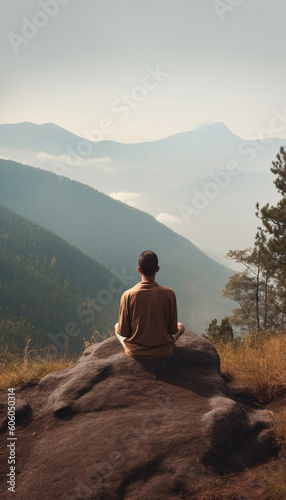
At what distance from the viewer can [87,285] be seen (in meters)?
131

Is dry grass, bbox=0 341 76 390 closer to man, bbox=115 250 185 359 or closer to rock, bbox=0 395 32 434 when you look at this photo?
rock, bbox=0 395 32 434

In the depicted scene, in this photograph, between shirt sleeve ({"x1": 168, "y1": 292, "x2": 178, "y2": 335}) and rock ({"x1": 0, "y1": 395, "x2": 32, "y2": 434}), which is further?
shirt sleeve ({"x1": 168, "y1": 292, "x2": 178, "y2": 335})

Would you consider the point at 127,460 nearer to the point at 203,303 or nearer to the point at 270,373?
the point at 270,373

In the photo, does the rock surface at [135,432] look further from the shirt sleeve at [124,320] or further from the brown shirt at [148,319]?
the shirt sleeve at [124,320]

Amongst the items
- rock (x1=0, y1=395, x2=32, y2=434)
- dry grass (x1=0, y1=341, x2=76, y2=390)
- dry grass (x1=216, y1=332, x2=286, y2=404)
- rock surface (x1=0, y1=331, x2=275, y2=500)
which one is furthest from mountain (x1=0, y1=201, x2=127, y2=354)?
rock surface (x1=0, y1=331, x2=275, y2=500)

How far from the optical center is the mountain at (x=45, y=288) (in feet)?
312

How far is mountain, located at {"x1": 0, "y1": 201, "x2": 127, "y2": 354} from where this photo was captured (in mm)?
95125

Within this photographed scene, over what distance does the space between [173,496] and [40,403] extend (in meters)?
2.32

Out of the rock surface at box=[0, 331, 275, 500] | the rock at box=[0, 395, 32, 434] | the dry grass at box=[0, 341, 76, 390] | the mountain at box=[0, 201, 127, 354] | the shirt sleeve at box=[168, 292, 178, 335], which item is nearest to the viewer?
the rock surface at box=[0, 331, 275, 500]

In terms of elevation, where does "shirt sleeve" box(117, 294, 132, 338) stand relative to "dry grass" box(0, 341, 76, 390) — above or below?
above

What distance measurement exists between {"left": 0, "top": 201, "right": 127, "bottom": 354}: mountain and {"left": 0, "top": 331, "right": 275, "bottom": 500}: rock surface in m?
76.4

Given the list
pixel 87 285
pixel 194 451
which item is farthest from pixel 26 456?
pixel 87 285

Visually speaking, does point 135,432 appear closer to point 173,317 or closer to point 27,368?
point 173,317

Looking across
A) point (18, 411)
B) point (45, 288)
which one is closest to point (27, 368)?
point (18, 411)
